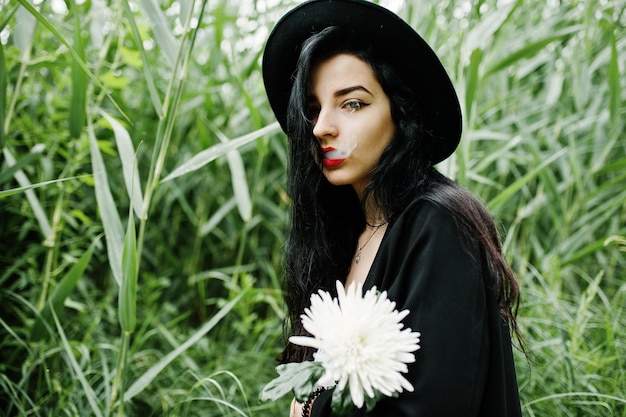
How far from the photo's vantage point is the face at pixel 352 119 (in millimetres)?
1092

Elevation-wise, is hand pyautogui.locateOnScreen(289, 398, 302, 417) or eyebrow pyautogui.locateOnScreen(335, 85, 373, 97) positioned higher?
eyebrow pyautogui.locateOnScreen(335, 85, 373, 97)

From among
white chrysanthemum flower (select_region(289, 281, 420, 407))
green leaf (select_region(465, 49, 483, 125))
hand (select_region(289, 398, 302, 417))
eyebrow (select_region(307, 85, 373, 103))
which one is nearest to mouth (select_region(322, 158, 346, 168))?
eyebrow (select_region(307, 85, 373, 103))

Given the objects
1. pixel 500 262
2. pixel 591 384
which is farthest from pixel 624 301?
pixel 500 262

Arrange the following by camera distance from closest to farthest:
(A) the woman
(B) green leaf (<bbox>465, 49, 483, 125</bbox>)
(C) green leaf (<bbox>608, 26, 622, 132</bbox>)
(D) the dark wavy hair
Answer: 1. (A) the woman
2. (D) the dark wavy hair
3. (B) green leaf (<bbox>465, 49, 483, 125</bbox>)
4. (C) green leaf (<bbox>608, 26, 622, 132</bbox>)

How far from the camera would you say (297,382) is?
0.82m

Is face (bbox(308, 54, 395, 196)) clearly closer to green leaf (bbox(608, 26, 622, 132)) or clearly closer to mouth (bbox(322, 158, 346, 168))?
mouth (bbox(322, 158, 346, 168))

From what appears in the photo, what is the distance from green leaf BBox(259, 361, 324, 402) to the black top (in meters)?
0.13

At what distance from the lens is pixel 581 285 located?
2301 millimetres

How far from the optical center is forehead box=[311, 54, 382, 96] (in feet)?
3.61

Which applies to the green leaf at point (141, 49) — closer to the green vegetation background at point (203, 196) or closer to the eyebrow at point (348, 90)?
the green vegetation background at point (203, 196)

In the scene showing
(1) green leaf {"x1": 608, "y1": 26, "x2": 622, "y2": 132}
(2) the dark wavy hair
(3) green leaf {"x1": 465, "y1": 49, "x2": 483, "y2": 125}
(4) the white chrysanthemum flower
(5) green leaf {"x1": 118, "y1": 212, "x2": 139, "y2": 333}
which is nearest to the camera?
(4) the white chrysanthemum flower

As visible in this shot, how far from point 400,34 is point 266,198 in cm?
136

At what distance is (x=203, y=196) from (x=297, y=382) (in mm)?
1580

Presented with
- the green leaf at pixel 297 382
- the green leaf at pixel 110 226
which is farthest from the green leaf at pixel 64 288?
the green leaf at pixel 297 382
